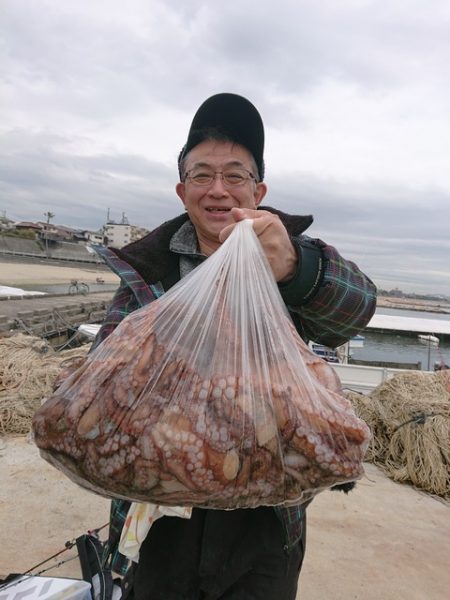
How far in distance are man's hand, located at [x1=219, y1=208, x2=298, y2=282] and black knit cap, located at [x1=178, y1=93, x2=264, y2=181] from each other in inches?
15.0

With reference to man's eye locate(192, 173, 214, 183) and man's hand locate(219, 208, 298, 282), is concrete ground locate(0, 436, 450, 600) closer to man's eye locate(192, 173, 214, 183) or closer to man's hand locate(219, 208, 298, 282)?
man's hand locate(219, 208, 298, 282)

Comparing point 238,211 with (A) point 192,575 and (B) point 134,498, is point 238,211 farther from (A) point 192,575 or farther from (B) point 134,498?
(A) point 192,575

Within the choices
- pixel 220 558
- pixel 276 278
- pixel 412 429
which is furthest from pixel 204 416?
pixel 412 429

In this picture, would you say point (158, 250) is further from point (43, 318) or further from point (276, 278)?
point (43, 318)

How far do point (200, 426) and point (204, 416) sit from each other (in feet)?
0.08

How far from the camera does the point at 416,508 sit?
165 inches

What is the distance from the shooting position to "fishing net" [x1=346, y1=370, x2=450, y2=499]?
4.61 metres

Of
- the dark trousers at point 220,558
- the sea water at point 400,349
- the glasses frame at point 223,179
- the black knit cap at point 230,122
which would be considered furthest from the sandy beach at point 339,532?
the sea water at point 400,349

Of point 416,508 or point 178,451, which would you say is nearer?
point 178,451

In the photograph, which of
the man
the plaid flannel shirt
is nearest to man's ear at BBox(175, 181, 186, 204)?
the man

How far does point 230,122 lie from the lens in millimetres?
1669

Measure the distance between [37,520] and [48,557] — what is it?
502 mm

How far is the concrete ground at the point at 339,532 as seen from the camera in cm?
306

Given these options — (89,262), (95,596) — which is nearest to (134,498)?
(95,596)
